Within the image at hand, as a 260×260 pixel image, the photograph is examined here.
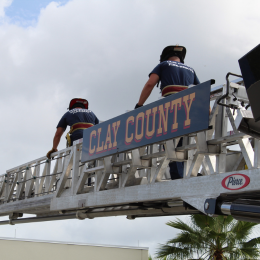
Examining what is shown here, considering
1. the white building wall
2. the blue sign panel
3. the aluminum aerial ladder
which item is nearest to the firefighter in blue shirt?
the aluminum aerial ladder

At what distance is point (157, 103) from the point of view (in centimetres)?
535

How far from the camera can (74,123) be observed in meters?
8.69

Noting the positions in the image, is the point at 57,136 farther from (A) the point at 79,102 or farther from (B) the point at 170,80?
(B) the point at 170,80

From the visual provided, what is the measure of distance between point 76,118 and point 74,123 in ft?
0.33

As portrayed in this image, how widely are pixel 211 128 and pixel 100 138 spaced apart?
2139 millimetres

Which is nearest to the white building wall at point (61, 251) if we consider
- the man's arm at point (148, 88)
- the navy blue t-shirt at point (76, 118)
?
the navy blue t-shirt at point (76, 118)

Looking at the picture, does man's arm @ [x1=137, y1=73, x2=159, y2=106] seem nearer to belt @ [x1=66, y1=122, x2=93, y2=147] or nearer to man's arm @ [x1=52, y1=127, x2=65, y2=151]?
belt @ [x1=66, y1=122, x2=93, y2=147]

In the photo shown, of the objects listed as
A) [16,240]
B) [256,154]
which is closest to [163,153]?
[256,154]

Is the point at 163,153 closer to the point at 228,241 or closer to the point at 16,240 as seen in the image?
the point at 228,241

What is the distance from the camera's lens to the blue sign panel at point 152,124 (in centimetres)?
472

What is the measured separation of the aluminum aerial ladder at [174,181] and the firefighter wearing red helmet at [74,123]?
41 cm

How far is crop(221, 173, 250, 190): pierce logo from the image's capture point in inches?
168

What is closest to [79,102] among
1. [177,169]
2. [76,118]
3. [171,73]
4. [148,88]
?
[76,118]

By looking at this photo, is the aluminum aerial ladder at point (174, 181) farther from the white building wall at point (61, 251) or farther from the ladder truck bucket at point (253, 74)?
the white building wall at point (61, 251)
